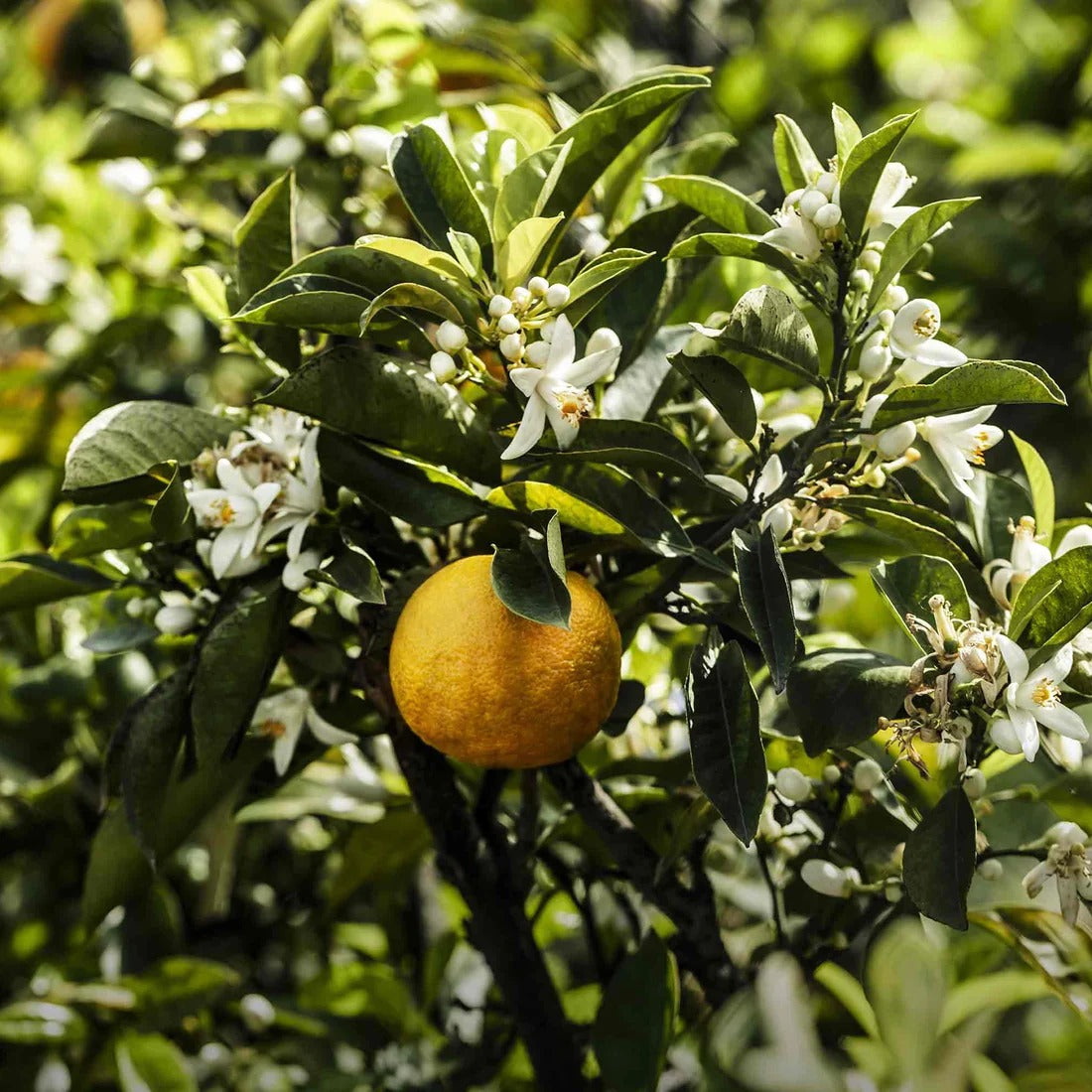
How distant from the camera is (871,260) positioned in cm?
70

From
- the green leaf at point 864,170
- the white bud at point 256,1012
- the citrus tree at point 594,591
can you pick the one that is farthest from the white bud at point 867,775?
the white bud at point 256,1012

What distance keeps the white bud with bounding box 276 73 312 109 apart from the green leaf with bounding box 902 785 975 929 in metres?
0.84

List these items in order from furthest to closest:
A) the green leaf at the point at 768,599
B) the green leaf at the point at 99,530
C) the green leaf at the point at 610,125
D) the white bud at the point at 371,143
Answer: the white bud at the point at 371,143, the green leaf at the point at 99,530, the green leaf at the point at 610,125, the green leaf at the point at 768,599

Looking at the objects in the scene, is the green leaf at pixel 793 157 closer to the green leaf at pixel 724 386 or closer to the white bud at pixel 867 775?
the green leaf at pixel 724 386

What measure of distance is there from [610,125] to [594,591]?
289 millimetres

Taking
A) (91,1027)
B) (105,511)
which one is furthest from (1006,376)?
(91,1027)

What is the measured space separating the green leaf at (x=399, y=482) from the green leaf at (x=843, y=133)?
0.30 meters

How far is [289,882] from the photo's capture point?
1437mm

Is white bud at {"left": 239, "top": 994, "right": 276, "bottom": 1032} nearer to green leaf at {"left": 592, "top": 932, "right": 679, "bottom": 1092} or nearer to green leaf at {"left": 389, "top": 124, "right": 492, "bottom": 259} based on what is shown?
green leaf at {"left": 592, "top": 932, "right": 679, "bottom": 1092}

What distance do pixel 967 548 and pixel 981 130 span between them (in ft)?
3.65

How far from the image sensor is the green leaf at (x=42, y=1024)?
1.10 meters

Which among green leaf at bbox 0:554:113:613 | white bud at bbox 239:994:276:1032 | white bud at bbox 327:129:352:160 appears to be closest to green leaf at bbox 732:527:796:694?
green leaf at bbox 0:554:113:613

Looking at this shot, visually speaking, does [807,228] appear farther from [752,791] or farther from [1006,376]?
[752,791]

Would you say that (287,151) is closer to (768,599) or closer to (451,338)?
(451,338)
